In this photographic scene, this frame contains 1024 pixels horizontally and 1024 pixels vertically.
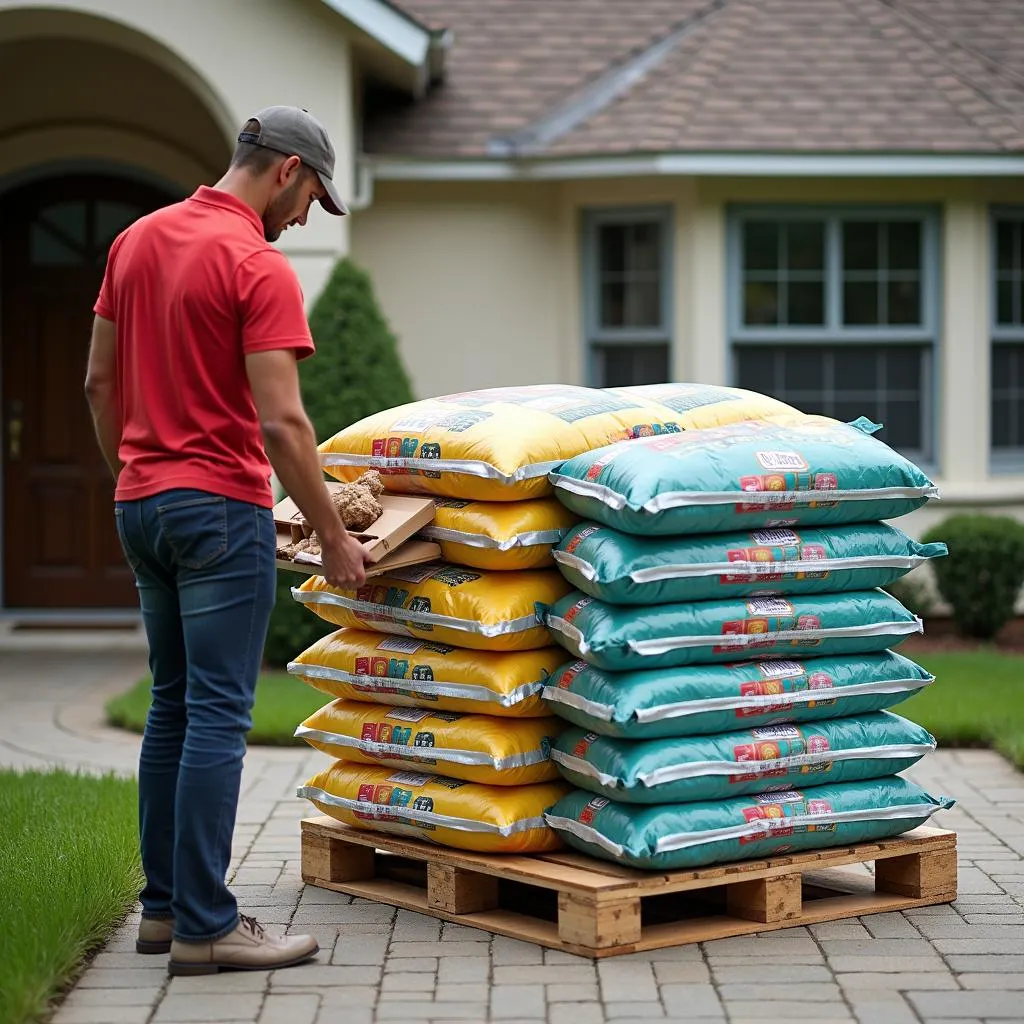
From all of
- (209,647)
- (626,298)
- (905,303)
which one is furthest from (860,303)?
(209,647)

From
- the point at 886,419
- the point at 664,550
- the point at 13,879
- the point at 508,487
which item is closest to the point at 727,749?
the point at 664,550

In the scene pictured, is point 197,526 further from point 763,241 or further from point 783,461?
point 763,241

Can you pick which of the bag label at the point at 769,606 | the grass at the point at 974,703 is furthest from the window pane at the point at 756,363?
the bag label at the point at 769,606

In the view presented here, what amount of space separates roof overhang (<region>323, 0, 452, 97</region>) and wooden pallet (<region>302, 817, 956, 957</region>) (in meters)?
6.66

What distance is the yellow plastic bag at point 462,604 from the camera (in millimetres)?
4891

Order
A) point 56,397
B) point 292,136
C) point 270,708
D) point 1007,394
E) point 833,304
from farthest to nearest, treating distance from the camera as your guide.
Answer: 1. point 56,397
2. point 1007,394
3. point 833,304
4. point 270,708
5. point 292,136

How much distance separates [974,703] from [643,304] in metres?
4.31

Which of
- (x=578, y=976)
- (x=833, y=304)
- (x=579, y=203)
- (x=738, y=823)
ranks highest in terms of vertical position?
(x=579, y=203)

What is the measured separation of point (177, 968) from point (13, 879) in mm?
892

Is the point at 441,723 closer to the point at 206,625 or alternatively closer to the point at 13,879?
the point at 206,625

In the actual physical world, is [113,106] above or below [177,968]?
above

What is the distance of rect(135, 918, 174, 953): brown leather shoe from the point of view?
4.75m

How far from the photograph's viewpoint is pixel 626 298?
12.0 m

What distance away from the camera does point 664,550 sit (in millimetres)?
4809
